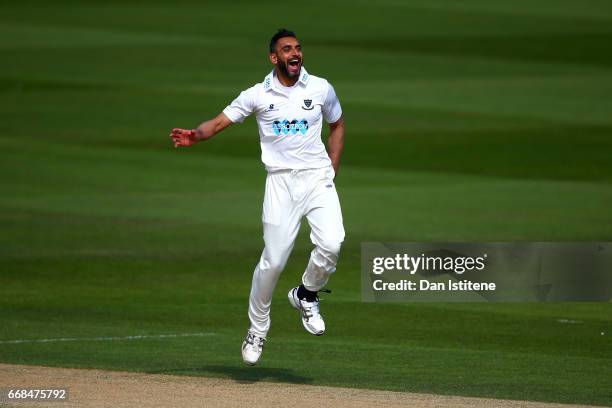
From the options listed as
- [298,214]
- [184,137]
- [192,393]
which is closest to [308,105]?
[298,214]

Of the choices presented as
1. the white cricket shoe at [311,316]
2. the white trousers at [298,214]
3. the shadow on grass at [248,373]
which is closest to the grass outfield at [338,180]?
the shadow on grass at [248,373]

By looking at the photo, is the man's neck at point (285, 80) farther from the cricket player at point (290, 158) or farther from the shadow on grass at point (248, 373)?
the shadow on grass at point (248, 373)

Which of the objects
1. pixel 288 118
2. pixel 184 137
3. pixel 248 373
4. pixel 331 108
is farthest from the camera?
pixel 248 373

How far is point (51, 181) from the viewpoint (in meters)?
26.7

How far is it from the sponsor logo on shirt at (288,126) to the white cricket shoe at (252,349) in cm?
180

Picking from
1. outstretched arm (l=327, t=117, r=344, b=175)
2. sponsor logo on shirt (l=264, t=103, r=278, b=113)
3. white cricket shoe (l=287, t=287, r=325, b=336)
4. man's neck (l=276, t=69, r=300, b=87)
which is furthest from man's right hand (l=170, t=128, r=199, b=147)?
white cricket shoe (l=287, t=287, r=325, b=336)

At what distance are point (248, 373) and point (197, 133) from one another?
2.41m

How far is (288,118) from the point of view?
39.9 ft

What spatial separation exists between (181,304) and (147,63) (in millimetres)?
22548

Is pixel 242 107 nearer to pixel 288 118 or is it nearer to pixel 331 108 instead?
pixel 288 118

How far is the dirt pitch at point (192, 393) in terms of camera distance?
11.3 meters

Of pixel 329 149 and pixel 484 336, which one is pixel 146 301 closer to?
pixel 484 336

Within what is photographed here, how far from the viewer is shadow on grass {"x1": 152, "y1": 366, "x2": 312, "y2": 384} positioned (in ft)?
41.7

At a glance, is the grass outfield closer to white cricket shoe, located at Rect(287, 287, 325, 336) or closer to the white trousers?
white cricket shoe, located at Rect(287, 287, 325, 336)
